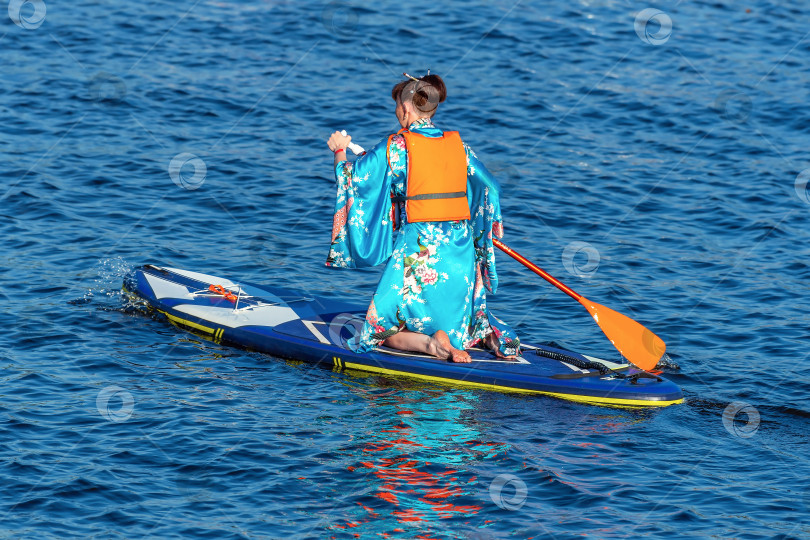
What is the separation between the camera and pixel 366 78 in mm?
14773

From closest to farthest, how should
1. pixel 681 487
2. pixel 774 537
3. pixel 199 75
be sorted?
pixel 774 537, pixel 681 487, pixel 199 75

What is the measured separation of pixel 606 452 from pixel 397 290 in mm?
1803

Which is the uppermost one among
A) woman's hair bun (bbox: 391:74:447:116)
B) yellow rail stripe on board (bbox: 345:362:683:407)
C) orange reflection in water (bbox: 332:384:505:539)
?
woman's hair bun (bbox: 391:74:447:116)

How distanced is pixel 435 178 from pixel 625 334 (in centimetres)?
181

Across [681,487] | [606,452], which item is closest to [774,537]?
[681,487]

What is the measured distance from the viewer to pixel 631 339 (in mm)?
7445

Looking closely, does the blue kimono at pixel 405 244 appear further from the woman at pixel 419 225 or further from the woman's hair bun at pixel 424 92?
the woman's hair bun at pixel 424 92

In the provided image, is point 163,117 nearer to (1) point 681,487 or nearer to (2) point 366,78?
(2) point 366,78

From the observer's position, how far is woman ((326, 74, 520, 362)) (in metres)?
7.00

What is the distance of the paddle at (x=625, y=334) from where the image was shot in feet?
24.2

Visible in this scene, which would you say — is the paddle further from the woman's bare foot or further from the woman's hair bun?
the woman's hair bun

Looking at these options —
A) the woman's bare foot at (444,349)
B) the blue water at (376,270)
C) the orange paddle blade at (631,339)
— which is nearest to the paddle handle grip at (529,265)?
the orange paddle blade at (631,339)

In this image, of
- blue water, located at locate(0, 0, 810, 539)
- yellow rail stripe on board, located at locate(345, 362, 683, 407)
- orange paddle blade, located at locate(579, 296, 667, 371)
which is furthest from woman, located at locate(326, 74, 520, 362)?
orange paddle blade, located at locate(579, 296, 667, 371)

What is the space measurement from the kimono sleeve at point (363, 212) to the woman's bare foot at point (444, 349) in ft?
2.17
